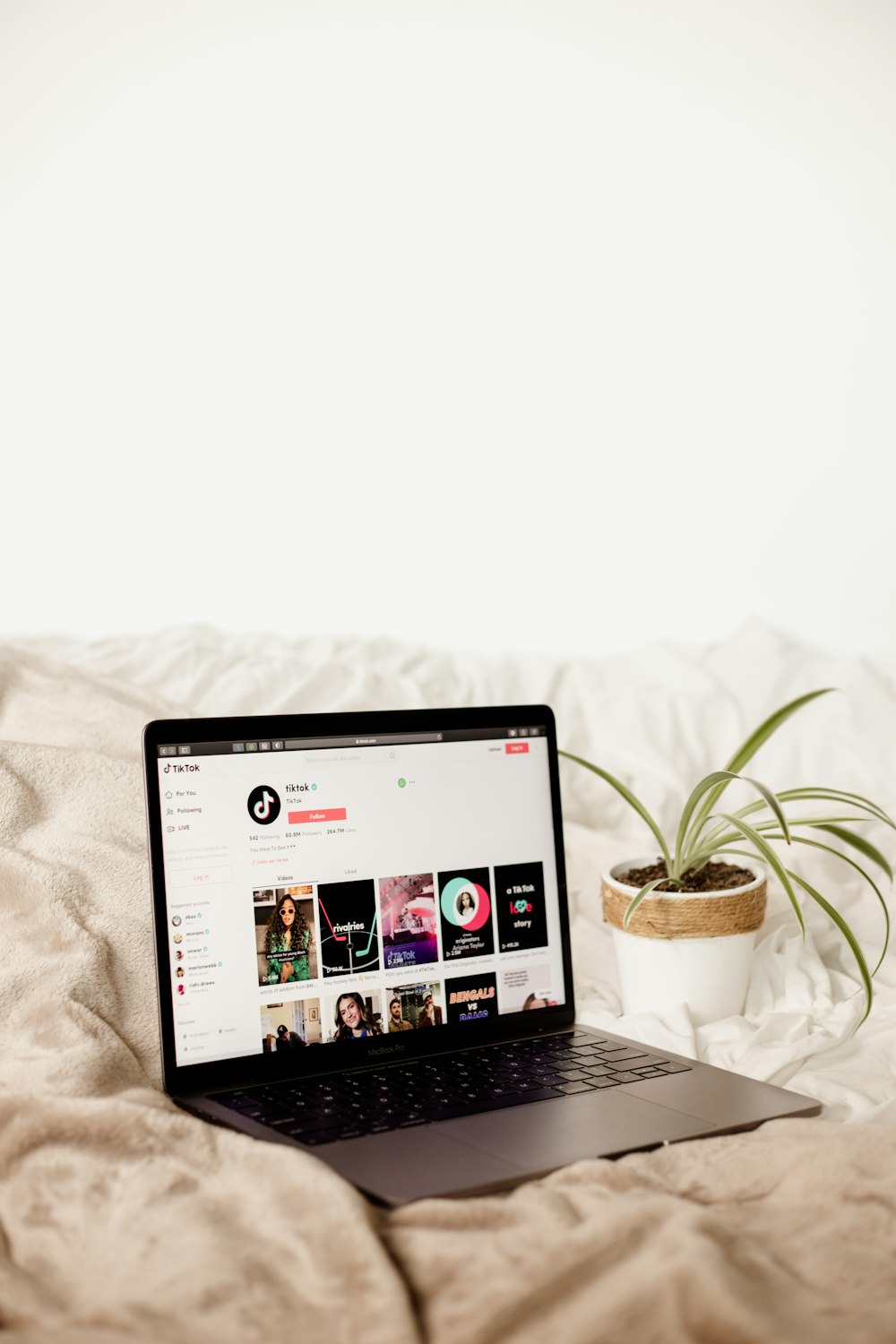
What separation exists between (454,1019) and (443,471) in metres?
1.23

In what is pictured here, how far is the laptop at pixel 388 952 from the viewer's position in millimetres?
811

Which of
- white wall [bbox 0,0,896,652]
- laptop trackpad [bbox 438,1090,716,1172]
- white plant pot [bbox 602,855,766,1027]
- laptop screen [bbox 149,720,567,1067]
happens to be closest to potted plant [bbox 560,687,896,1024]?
white plant pot [bbox 602,855,766,1027]

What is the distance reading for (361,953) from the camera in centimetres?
96

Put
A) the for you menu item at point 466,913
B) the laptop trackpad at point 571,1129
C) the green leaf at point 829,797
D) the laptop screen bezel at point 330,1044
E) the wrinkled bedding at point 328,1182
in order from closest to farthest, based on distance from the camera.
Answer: the wrinkled bedding at point 328,1182 < the laptop trackpad at point 571,1129 < the laptop screen bezel at point 330,1044 < the for you menu item at point 466,913 < the green leaf at point 829,797

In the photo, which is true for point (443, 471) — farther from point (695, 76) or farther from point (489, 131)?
point (695, 76)

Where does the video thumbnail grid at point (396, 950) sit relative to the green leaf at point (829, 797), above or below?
below

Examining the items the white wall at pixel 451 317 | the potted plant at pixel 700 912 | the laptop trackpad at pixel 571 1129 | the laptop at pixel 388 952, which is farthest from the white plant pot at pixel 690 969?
the white wall at pixel 451 317

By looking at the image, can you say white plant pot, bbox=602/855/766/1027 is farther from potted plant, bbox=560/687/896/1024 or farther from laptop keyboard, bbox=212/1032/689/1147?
laptop keyboard, bbox=212/1032/689/1147

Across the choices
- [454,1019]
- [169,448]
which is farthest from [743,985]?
[169,448]

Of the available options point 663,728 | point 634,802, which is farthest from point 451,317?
point 634,802

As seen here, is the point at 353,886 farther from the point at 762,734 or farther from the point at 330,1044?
the point at 762,734

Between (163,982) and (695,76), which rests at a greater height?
(695,76)

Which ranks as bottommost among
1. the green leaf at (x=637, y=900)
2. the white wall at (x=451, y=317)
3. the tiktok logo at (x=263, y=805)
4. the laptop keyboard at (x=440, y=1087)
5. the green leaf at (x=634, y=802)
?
the laptop keyboard at (x=440, y=1087)

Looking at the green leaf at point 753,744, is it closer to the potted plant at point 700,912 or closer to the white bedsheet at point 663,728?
the potted plant at point 700,912
